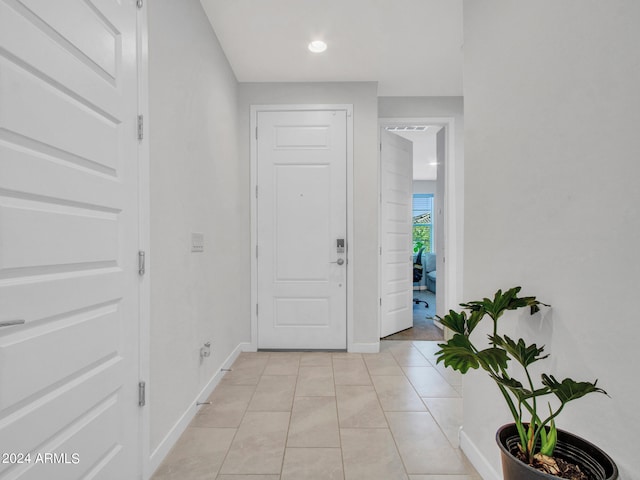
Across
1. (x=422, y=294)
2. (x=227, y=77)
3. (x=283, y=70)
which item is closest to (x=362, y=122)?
(x=283, y=70)

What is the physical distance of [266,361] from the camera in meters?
3.08

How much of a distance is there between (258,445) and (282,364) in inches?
47.2

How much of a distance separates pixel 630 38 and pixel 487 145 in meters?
0.70

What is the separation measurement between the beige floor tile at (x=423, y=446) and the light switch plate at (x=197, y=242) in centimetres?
162

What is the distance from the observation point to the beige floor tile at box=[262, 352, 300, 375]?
9.23ft

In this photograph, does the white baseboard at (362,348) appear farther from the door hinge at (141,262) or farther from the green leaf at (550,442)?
the green leaf at (550,442)

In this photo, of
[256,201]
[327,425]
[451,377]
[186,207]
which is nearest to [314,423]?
[327,425]

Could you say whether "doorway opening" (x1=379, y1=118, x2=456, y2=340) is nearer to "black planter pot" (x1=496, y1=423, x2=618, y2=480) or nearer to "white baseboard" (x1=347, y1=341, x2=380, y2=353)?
"white baseboard" (x1=347, y1=341, x2=380, y2=353)

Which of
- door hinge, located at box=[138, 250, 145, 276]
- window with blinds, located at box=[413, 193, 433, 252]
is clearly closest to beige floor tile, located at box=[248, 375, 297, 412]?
door hinge, located at box=[138, 250, 145, 276]

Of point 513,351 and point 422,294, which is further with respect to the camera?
point 422,294

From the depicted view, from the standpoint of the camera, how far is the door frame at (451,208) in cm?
373

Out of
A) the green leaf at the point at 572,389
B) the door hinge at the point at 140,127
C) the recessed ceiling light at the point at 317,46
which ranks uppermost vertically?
the recessed ceiling light at the point at 317,46

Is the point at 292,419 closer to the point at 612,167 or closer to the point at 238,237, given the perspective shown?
the point at 238,237

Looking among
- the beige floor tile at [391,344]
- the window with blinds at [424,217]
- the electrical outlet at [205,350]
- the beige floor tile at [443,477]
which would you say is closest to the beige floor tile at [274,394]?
the electrical outlet at [205,350]
